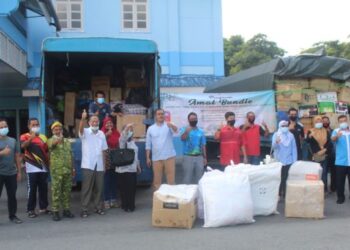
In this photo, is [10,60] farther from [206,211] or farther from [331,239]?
[331,239]

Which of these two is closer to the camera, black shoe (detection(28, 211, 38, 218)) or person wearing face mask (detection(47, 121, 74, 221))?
Answer: person wearing face mask (detection(47, 121, 74, 221))

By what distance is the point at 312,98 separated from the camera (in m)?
12.3

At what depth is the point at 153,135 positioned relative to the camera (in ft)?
29.1

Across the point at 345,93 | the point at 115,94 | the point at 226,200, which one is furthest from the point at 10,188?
the point at 345,93

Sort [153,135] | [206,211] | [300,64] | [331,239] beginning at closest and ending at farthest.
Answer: [331,239], [206,211], [153,135], [300,64]

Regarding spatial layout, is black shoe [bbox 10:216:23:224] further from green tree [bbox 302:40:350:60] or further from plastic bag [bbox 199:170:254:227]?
green tree [bbox 302:40:350:60]

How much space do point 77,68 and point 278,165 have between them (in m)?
5.52

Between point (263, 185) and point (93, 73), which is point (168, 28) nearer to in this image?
point (93, 73)

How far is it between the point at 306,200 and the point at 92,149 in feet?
11.4

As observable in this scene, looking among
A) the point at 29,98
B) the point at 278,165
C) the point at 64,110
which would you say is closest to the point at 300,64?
the point at 278,165

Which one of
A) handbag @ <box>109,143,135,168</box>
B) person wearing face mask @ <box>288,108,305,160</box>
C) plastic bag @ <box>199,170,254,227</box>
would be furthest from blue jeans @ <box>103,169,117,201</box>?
person wearing face mask @ <box>288,108,305,160</box>

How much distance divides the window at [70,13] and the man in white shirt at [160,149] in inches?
414

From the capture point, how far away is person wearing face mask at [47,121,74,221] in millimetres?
7957

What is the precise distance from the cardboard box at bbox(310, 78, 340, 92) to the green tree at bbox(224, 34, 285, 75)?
1255 inches
